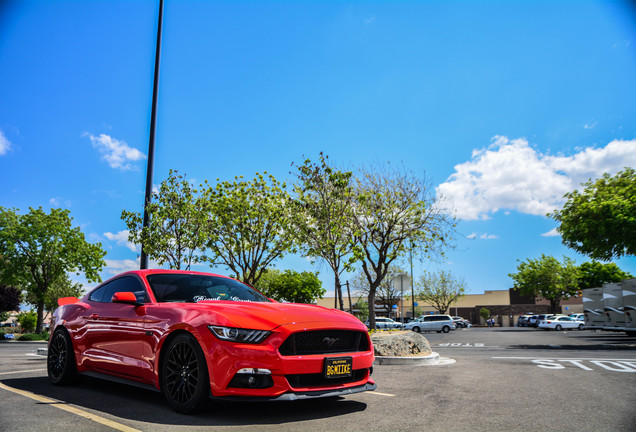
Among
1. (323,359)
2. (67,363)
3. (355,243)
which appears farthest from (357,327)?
(355,243)

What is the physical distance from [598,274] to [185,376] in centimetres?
7473

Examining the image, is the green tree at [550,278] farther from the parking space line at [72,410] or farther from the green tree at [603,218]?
the parking space line at [72,410]

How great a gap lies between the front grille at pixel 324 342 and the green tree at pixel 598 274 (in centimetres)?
7070

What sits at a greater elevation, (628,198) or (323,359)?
(628,198)

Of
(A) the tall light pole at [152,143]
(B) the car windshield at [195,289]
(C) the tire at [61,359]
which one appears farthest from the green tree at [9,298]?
(B) the car windshield at [195,289]

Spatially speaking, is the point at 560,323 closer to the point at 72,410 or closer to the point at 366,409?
the point at 366,409

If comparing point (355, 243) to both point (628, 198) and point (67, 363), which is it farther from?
point (67, 363)

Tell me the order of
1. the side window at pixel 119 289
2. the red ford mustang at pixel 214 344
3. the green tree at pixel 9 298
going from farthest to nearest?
the green tree at pixel 9 298, the side window at pixel 119 289, the red ford mustang at pixel 214 344

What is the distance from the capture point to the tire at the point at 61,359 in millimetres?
6688

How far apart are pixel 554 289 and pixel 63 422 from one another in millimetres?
67638

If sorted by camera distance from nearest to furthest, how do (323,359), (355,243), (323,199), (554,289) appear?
(323,359) → (323,199) → (355,243) → (554,289)

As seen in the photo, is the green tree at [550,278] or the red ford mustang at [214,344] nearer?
the red ford mustang at [214,344]

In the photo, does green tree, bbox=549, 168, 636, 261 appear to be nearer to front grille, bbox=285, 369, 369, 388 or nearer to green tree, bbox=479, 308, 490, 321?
front grille, bbox=285, 369, 369, 388

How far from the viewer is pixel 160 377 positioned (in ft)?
16.9
